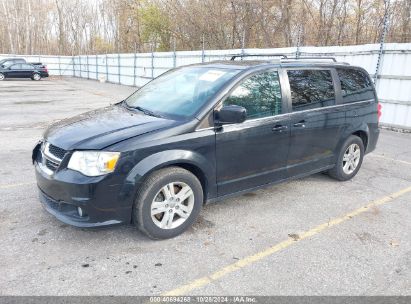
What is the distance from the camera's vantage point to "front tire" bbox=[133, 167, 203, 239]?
10.6 ft

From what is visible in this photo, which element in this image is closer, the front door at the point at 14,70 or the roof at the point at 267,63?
the roof at the point at 267,63

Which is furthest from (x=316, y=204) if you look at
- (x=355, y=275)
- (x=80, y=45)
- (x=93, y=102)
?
(x=80, y=45)

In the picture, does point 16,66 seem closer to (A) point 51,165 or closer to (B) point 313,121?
(A) point 51,165

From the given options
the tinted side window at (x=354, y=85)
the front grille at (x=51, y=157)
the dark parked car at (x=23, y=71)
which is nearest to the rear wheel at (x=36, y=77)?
the dark parked car at (x=23, y=71)

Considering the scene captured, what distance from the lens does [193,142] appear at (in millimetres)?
3445

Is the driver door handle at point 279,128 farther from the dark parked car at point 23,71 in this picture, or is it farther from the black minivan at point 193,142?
the dark parked car at point 23,71

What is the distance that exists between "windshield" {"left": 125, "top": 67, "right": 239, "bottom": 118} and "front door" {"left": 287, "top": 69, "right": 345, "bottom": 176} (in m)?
0.97

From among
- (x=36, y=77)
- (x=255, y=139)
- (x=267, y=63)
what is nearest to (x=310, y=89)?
(x=267, y=63)

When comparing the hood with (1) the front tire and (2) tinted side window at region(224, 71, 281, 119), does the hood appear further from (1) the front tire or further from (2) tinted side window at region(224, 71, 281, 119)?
(2) tinted side window at region(224, 71, 281, 119)

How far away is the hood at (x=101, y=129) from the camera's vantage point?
10.4ft

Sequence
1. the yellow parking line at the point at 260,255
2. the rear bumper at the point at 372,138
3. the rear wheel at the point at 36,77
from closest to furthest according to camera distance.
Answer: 1. the yellow parking line at the point at 260,255
2. the rear bumper at the point at 372,138
3. the rear wheel at the point at 36,77

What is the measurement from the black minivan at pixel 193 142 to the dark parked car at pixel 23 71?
25896mm

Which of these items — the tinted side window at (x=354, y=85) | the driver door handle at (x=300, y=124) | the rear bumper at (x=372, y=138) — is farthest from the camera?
the rear bumper at (x=372, y=138)

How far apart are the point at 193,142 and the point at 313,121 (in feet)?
6.03
